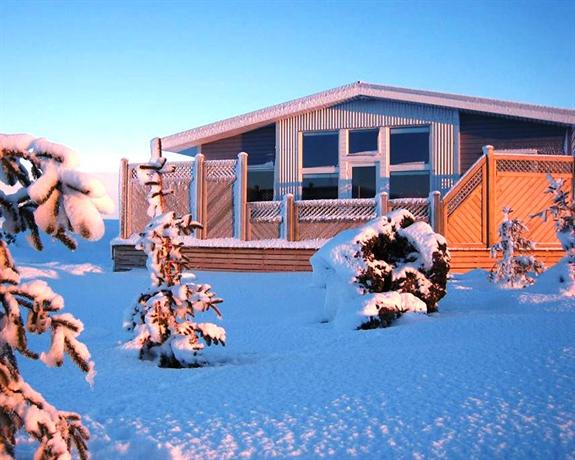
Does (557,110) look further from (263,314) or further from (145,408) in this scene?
(145,408)

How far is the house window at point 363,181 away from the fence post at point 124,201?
23.7ft

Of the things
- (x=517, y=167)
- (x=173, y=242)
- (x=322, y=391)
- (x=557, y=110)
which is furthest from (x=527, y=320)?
(x=557, y=110)

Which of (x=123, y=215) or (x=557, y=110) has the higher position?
(x=557, y=110)

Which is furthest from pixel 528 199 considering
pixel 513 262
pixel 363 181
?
pixel 363 181

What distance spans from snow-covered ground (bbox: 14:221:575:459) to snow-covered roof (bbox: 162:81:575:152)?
9.58 m

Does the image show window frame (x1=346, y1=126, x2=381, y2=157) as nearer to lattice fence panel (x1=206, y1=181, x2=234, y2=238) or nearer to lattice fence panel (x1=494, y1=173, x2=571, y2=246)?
lattice fence panel (x1=494, y1=173, x2=571, y2=246)

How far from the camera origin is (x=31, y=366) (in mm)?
5504

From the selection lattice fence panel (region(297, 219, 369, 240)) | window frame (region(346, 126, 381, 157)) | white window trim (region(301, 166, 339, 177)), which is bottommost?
lattice fence panel (region(297, 219, 369, 240))

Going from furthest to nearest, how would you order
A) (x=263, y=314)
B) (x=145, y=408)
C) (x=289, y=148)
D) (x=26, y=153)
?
(x=289, y=148), (x=263, y=314), (x=145, y=408), (x=26, y=153)

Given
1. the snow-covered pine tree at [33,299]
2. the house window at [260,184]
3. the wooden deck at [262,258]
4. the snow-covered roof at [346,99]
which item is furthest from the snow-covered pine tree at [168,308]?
the house window at [260,184]

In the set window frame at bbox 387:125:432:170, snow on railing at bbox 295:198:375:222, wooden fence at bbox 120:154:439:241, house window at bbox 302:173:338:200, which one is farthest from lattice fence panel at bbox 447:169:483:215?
house window at bbox 302:173:338:200

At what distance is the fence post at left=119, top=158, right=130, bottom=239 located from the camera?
15.7 m

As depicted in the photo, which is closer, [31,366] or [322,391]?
[322,391]

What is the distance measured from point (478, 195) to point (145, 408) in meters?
12.1
